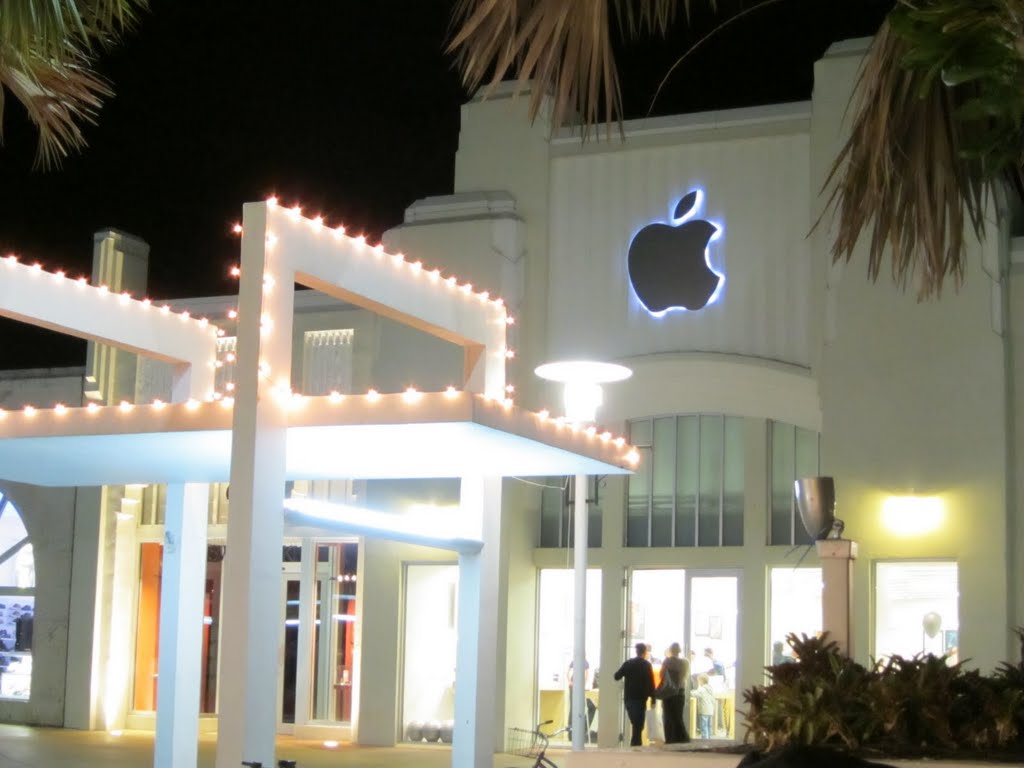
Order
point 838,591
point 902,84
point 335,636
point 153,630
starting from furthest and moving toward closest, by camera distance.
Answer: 1. point 153,630
2. point 335,636
3. point 838,591
4. point 902,84

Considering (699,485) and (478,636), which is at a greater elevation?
(699,485)

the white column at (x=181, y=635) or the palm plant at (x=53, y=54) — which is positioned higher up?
the palm plant at (x=53, y=54)

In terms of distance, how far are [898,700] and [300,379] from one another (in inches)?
594

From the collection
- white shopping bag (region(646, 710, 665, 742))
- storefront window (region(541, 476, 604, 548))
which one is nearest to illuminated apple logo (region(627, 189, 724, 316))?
storefront window (region(541, 476, 604, 548))

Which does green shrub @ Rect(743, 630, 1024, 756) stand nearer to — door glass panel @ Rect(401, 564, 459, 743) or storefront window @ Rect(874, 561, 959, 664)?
storefront window @ Rect(874, 561, 959, 664)

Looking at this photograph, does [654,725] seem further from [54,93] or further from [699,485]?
[54,93]

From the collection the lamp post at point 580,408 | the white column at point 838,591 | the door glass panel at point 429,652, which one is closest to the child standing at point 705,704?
the door glass panel at point 429,652

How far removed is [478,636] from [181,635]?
9.24 ft

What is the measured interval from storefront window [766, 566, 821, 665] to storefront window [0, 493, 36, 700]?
40.9ft

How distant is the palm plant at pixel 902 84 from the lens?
723cm

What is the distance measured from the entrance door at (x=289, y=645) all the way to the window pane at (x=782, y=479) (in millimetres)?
7764

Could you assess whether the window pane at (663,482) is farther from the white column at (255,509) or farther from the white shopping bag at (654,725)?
the white column at (255,509)

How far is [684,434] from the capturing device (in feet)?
74.4

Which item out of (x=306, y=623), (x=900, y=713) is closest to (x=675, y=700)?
(x=306, y=623)
